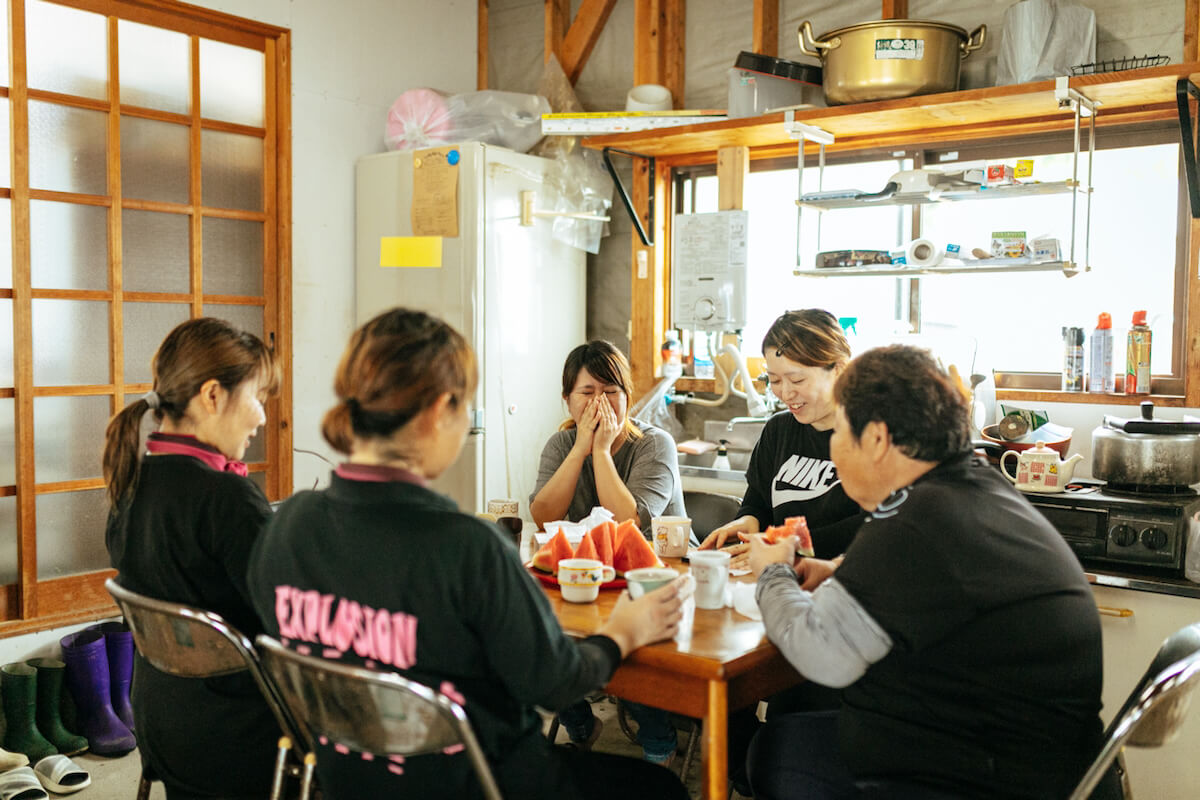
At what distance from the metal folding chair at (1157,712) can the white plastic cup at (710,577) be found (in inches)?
24.8

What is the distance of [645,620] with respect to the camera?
1620 mm

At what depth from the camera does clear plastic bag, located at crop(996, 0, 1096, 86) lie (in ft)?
9.71

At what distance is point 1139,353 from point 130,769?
310cm

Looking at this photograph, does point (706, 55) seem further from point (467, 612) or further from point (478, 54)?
point (467, 612)

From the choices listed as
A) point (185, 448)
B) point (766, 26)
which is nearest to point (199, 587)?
point (185, 448)

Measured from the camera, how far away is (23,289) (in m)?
3.19

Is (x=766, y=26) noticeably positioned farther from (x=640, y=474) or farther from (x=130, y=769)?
(x=130, y=769)

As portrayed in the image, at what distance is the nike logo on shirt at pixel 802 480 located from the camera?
7.91ft

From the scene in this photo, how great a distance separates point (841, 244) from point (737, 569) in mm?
1926

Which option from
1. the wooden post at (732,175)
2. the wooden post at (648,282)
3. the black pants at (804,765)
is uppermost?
the wooden post at (732,175)

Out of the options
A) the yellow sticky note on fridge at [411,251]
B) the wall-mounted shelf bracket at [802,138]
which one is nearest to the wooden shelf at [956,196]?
the wall-mounted shelf bracket at [802,138]

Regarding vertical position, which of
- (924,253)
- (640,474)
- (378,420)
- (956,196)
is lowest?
(640,474)

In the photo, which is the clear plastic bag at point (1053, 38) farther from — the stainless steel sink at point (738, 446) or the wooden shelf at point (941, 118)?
the stainless steel sink at point (738, 446)

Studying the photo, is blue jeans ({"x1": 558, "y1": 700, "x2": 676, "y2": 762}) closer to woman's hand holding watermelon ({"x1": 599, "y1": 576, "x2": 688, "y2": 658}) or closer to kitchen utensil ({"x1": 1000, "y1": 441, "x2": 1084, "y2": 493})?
woman's hand holding watermelon ({"x1": 599, "y1": 576, "x2": 688, "y2": 658})
